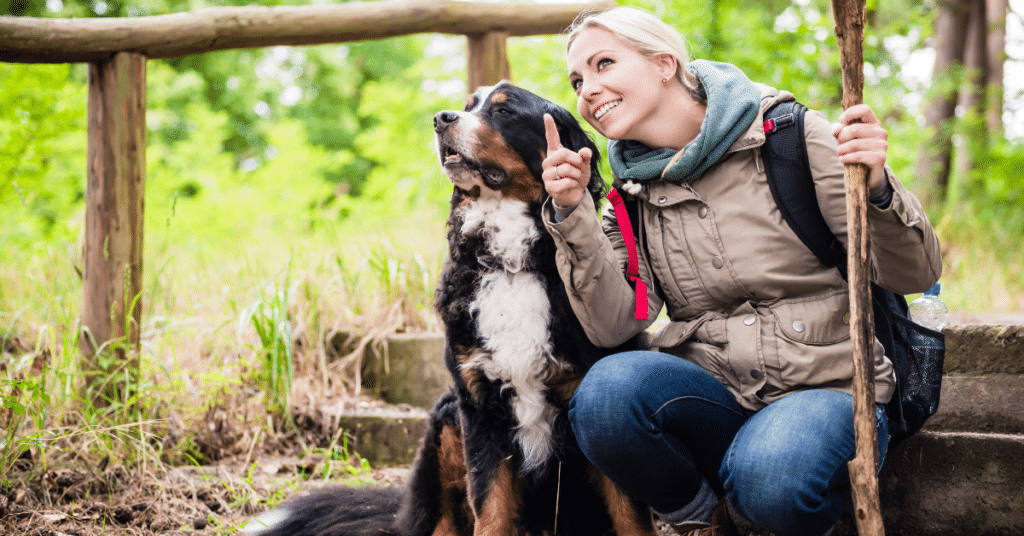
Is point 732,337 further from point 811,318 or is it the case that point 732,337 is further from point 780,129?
point 780,129

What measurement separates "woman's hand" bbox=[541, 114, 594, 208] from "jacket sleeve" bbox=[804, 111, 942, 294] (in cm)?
57

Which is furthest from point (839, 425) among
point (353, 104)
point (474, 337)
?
point (353, 104)

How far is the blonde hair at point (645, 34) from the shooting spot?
1.88 metres

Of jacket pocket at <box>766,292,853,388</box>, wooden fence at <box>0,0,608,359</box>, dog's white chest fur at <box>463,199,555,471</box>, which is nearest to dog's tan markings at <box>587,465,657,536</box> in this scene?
dog's white chest fur at <box>463,199,555,471</box>

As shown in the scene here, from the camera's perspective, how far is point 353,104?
14.4 meters

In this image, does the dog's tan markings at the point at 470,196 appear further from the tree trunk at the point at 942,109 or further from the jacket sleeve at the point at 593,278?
the tree trunk at the point at 942,109

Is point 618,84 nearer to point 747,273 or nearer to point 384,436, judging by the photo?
point 747,273

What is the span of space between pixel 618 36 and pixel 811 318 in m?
0.91

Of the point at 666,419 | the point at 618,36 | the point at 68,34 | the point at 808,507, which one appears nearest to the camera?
the point at 808,507

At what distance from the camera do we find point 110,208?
2795mm

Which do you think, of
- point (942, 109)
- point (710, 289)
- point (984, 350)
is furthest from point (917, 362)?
point (942, 109)

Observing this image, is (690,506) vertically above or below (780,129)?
below

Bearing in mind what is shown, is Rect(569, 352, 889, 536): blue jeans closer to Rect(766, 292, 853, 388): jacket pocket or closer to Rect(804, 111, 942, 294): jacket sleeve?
Rect(766, 292, 853, 388): jacket pocket

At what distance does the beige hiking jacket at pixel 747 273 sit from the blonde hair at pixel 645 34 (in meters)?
0.24
